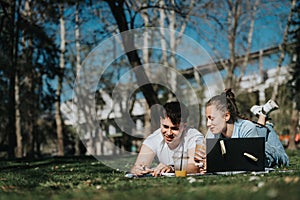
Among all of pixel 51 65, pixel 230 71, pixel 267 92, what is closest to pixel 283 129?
pixel 267 92

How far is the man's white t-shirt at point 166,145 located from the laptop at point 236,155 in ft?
1.48

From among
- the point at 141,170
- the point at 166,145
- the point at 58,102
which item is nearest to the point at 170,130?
the point at 166,145

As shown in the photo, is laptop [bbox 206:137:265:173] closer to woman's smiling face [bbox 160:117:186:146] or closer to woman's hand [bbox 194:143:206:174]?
woman's hand [bbox 194:143:206:174]

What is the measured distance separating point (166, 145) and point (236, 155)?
0.94 m

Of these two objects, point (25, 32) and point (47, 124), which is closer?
point (25, 32)

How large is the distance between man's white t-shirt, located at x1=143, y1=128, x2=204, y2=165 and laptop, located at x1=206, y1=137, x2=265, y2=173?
45cm

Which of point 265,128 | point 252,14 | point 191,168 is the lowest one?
point 191,168

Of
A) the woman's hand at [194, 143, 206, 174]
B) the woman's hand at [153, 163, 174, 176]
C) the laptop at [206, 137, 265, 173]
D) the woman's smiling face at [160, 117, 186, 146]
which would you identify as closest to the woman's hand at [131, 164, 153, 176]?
the woman's hand at [153, 163, 174, 176]

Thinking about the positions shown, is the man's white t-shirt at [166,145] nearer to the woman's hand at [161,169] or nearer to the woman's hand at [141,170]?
the woman's hand at [161,169]

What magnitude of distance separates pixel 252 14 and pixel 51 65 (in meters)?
10.8

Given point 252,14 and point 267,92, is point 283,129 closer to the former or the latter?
point 267,92

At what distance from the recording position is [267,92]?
112 ft

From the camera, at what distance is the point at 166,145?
5.86m

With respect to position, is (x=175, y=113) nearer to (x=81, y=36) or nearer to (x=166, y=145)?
(x=166, y=145)
